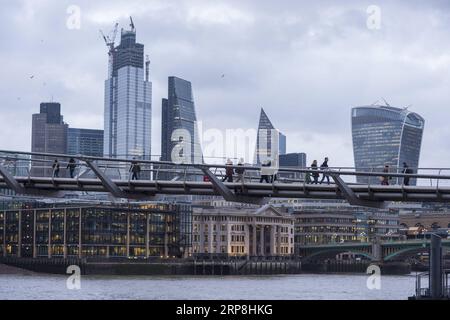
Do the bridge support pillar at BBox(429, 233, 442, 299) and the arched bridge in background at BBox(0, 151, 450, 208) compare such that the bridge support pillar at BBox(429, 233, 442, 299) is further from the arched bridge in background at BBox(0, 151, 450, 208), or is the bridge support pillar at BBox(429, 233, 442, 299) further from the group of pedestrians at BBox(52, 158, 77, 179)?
Answer: the group of pedestrians at BBox(52, 158, 77, 179)

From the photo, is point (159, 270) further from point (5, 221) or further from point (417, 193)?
point (417, 193)

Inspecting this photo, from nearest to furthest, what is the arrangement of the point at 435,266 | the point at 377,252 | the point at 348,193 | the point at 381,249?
the point at 348,193
the point at 435,266
the point at 377,252
the point at 381,249

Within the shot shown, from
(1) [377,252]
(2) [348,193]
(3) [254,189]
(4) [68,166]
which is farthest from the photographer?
(1) [377,252]

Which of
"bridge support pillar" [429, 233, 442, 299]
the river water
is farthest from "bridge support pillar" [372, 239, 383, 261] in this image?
"bridge support pillar" [429, 233, 442, 299]

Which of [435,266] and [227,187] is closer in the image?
[227,187]

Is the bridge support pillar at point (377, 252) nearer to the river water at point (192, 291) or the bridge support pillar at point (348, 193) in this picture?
the river water at point (192, 291)

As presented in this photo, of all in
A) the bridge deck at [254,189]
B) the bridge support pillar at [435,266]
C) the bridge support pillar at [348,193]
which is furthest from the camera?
the bridge support pillar at [435,266]

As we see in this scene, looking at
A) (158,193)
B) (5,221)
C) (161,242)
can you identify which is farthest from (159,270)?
(158,193)

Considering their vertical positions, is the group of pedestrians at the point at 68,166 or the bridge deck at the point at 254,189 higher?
the group of pedestrians at the point at 68,166

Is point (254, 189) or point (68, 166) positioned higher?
point (68, 166)

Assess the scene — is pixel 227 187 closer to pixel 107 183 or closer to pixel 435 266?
pixel 107 183

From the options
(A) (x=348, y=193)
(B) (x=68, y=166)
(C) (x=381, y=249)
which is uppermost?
(B) (x=68, y=166)

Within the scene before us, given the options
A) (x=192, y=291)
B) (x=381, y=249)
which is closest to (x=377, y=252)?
(x=381, y=249)

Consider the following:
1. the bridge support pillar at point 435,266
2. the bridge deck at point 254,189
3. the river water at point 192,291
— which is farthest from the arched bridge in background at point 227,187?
the river water at point 192,291
